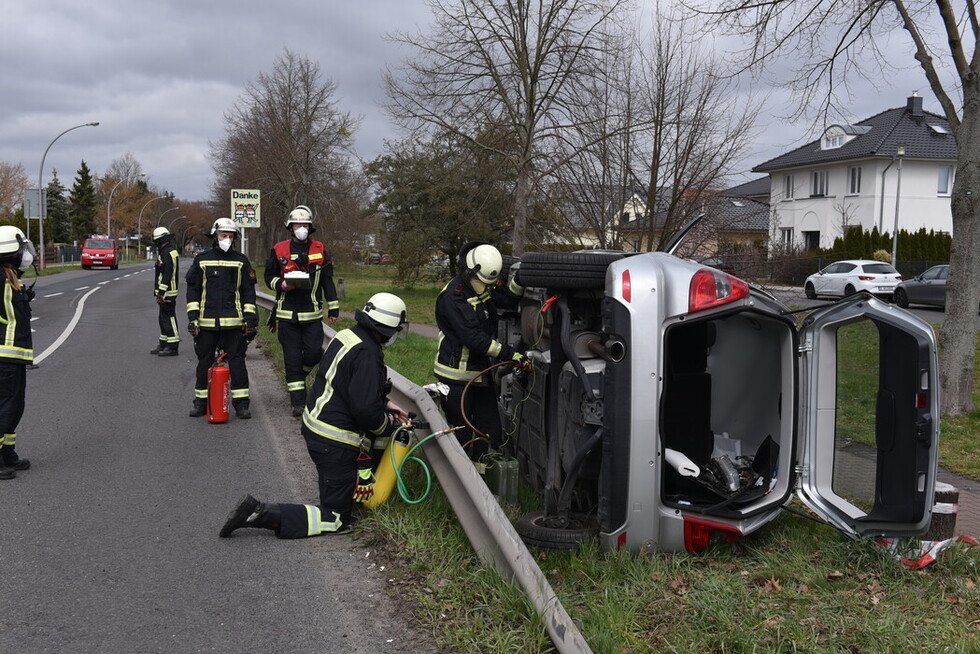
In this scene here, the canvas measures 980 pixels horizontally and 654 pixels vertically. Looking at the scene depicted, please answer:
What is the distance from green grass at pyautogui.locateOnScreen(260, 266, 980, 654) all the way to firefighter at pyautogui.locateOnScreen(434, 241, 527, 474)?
4.09 ft

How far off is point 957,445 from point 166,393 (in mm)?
7978

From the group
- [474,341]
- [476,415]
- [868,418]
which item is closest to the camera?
[868,418]

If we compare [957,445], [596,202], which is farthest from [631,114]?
[957,445]

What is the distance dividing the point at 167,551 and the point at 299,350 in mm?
4071

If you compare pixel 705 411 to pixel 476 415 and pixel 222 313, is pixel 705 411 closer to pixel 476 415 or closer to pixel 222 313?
pixel 476 415

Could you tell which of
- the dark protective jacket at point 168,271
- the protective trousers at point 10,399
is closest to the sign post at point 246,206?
the dark protective jacket at point 168,271

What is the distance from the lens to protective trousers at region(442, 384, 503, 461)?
645cm

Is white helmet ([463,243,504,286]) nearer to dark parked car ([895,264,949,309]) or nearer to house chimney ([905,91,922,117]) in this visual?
dark parked car ([895,264,949,309])

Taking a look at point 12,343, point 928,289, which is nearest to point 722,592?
point 12,343

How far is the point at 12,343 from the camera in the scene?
654cm

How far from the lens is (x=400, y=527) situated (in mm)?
5051

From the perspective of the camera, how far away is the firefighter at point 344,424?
5172mm

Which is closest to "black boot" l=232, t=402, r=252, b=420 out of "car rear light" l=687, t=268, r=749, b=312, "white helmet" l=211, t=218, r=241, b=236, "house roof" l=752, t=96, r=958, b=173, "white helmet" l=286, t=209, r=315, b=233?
"white helmet" l=211, t=218, r=241, b=236

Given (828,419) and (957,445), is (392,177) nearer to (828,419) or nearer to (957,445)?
(957,445)
